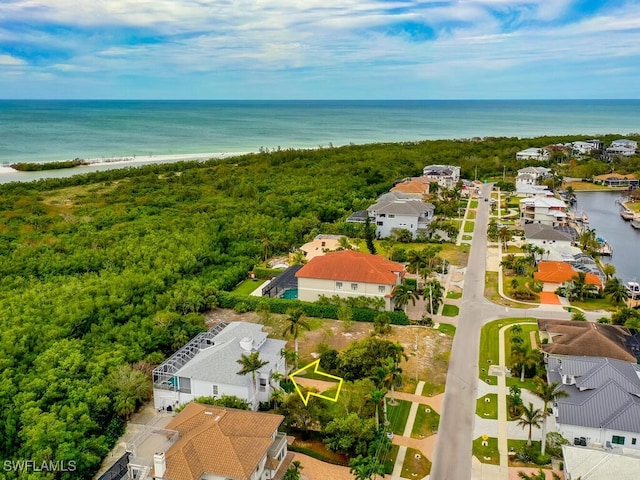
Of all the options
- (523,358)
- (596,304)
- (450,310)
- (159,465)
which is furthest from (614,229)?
(159,465)

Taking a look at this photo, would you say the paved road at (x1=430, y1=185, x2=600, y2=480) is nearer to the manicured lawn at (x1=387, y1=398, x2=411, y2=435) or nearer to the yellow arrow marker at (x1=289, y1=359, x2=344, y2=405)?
the manicured lawn at (x1=387, y1=398, x2=411, y2=435)

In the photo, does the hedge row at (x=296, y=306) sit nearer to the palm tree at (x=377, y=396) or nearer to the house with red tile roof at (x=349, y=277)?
the house with red tile roof at (x=349, y=277)

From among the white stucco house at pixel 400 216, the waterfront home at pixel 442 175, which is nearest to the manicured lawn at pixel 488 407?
the white stucco house at pixel 400 216

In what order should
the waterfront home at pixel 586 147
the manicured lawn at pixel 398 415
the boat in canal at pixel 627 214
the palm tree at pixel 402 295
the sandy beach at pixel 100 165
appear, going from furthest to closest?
the waterfront home at pixel 586 147 → the sandy beach at pixel 100 165 → the boat in canal at pixel 627 214 → the palm tree at pixel 402 295 → the manicured lawn at pixel 398 415

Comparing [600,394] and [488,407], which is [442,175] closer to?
[488,407]

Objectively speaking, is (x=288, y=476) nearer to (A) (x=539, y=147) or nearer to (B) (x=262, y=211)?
(B) (x=262, y=211)

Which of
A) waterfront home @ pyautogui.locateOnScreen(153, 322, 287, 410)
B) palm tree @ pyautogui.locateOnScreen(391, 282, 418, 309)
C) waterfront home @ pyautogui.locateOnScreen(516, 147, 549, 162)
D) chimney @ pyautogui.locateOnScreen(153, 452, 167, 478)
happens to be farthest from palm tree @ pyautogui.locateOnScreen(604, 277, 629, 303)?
waterfront home @ pyautogui.locateOnScreen(516, 147, 549, 162)
